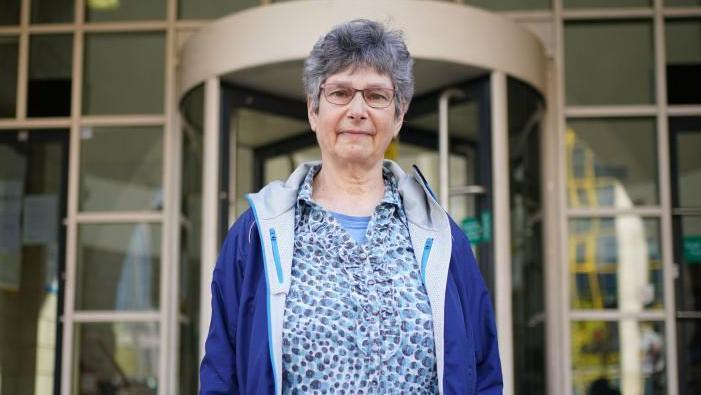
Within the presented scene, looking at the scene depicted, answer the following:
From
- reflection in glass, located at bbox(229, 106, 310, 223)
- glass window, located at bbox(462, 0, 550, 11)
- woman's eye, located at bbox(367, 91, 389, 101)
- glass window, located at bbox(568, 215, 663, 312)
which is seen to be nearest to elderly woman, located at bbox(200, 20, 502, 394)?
woman's eye, located at bbox(367, 91, 389, 101)

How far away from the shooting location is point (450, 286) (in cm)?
289

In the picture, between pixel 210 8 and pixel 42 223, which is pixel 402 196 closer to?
pixel 210 8

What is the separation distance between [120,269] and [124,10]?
193cm

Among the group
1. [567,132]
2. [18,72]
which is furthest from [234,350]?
[18,72]

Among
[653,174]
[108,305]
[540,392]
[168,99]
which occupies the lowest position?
[540,392]

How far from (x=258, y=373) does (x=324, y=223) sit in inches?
17.3

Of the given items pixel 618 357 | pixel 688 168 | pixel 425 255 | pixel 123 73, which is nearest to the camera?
pixel 425 255

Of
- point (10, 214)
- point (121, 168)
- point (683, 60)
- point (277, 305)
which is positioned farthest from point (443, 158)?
point (277, 305)

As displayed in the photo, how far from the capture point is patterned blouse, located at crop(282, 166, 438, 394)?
9.05ft

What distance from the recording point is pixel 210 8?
8.47 meters

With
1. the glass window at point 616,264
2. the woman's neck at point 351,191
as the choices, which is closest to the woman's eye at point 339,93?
the woman's neck at point 351,191

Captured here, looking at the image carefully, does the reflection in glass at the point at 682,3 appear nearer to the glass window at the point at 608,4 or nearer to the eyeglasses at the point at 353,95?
the glass window at the point at 608,4

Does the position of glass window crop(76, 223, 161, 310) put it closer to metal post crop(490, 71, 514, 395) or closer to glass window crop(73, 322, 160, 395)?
glass window crop(73, 322, 160, 395)

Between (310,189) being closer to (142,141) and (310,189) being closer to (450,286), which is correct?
(450,286)
